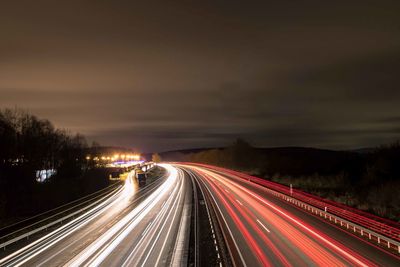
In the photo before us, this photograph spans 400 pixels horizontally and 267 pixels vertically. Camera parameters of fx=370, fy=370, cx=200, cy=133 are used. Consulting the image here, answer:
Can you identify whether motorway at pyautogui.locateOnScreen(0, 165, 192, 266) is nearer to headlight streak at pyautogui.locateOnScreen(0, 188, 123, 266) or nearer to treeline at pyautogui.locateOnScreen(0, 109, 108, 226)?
headlight streak at pyautogui.locateOnScreen(0, 188, 123, 266)

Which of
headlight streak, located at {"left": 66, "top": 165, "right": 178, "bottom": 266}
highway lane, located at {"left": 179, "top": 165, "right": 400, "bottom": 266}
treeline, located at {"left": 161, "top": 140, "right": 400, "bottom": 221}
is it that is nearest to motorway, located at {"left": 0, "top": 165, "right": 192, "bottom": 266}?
headlight streak, located at {"left": 66, "top": 165, "right": 178, "bottom": 266}

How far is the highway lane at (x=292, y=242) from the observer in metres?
21.0

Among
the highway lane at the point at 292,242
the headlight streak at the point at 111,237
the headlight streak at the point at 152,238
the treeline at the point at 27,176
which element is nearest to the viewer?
the highway lane at the point at 292,242

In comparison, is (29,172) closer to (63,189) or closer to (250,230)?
(63,189)

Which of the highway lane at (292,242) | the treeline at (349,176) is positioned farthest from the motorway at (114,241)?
the treeline at (349,176)

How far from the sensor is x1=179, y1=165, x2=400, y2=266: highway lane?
21.0m

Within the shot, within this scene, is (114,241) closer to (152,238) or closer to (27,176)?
(152,238)

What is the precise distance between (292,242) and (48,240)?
19.3 m

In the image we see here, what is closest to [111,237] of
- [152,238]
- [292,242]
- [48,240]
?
[152,238]

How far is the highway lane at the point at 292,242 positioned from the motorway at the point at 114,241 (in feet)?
14.3

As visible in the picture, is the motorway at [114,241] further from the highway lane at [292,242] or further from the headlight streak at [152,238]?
the highway lane at [292,242]

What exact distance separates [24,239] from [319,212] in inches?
1058

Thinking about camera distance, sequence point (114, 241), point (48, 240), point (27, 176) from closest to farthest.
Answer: point (114, 241), point (48, 240), point (27, 176)

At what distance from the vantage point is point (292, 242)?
25266 millimetres
